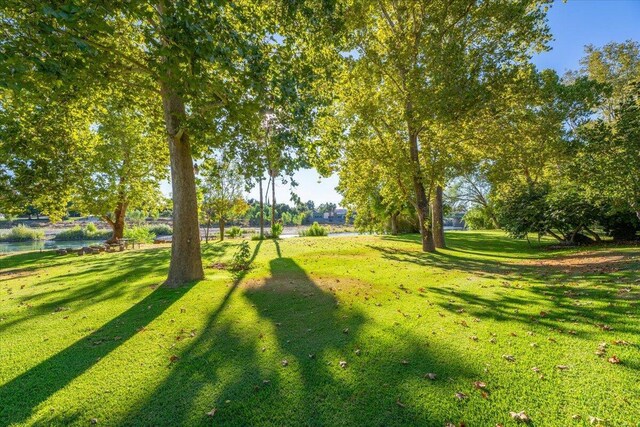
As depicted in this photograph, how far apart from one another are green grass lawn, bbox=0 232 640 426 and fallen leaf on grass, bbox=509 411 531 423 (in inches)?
3.0

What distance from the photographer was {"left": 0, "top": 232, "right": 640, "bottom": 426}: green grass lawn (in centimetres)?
324

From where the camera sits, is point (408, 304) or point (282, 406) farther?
point (408, 304)

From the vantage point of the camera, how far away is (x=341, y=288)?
8.16 metres

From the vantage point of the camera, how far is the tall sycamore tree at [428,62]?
11.6 meters

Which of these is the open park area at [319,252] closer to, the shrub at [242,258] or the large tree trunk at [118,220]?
the shrub at [242,258]

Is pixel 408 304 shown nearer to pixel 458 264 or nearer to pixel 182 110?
pixel 458 264

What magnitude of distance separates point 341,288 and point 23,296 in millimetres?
8753

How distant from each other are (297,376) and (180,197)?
250 inches

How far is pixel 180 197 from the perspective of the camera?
834 centimetres

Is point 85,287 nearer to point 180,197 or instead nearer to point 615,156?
point 180,197

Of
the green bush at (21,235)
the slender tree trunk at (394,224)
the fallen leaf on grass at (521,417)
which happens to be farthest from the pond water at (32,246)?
the fallen leaf on grass at (521,417)

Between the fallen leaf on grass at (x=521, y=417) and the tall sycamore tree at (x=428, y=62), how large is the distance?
10559mm

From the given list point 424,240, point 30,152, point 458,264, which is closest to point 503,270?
point 458,264

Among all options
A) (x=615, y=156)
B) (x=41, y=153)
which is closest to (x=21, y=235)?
(x=41, y=153)
